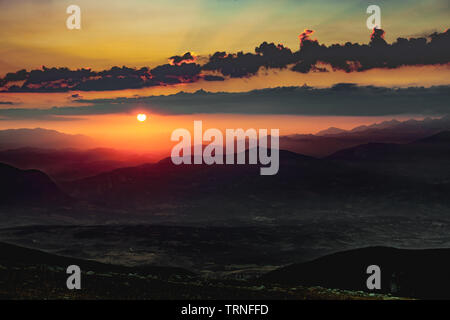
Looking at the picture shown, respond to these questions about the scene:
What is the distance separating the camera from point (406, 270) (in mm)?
140000

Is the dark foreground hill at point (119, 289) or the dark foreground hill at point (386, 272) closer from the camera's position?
the dark foreground hill at point (119, 289)

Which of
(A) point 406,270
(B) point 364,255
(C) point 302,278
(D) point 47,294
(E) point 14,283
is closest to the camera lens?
(D) point 47,294

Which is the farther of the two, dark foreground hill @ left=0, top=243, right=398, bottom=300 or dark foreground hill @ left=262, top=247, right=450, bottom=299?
dark foreground hill @ left=262, top=247, right=450, bottom=299

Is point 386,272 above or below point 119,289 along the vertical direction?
below

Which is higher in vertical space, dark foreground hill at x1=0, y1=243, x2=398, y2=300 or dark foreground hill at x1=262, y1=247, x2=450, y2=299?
dark foreground hill at x1=0, y1=243, x2=398, y2=300

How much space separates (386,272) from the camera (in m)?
142

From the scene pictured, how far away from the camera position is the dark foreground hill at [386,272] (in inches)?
5098

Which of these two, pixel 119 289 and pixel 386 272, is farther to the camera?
pixel 386 272

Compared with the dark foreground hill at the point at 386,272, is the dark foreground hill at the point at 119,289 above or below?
above

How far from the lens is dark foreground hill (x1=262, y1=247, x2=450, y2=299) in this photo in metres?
130
